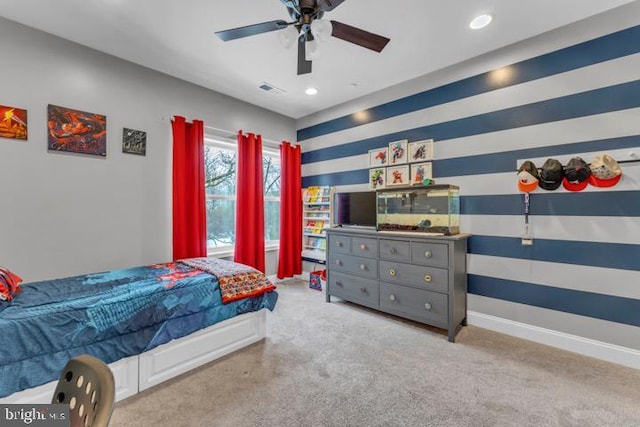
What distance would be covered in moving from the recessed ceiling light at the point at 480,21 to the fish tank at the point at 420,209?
4.64ft

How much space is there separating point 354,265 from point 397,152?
1542 mm

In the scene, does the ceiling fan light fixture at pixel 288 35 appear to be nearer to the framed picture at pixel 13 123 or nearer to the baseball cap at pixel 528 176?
the baseball cap at pixel 528 176

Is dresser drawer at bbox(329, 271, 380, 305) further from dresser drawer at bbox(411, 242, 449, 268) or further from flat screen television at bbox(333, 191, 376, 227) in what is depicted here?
flat screen television at bbox(333, 191, 376, 227)

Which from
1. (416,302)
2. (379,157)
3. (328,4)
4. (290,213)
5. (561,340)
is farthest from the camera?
(290,213)

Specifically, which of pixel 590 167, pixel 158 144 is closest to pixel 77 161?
pixel 158 144

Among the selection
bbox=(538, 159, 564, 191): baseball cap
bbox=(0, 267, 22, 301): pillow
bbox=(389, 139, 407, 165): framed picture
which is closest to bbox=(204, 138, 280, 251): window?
bbox=(0, 267, 22, 301): pillow

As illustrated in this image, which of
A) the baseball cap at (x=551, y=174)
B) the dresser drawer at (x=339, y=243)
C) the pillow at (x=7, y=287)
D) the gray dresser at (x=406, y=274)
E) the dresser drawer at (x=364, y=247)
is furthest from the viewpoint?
the dresser drawer at (x=339, y=243)

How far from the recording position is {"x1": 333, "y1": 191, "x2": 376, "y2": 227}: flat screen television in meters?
3.64

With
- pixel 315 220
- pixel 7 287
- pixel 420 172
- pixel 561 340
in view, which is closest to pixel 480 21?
pixel 420 172

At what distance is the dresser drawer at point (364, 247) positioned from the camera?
3.17m

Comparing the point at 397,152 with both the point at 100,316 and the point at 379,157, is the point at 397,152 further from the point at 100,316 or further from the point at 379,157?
the point at 100,316

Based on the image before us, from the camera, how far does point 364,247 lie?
3.27m

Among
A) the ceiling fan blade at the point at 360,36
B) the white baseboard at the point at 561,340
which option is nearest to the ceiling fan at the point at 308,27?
the ceiling fan blade at the point at 360,36

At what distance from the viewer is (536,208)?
257cm
